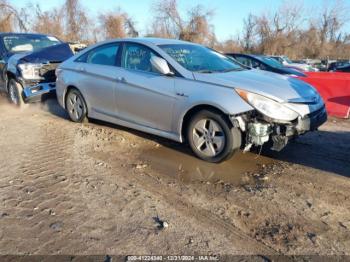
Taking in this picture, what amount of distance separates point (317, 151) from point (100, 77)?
3616 millimetres

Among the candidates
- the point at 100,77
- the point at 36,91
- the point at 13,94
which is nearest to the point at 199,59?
the point at 100,77

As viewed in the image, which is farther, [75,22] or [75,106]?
[75,22]

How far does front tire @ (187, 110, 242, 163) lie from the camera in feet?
14.8

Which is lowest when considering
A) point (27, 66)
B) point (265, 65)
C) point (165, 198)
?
point (165, 198)

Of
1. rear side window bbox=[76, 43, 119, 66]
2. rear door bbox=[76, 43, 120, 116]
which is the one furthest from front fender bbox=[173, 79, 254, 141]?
rear side window bbox=[76, 43, 119, 66]

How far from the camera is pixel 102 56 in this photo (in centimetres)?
618

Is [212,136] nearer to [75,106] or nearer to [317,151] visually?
[317,151]

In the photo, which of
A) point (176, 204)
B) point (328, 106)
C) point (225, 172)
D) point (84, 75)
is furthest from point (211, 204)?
point (328, 106)

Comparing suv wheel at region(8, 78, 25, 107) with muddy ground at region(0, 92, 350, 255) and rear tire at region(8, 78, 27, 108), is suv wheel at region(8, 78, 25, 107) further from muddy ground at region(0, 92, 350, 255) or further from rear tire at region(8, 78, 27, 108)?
muddy ground at region(0, 92, 350, 255)

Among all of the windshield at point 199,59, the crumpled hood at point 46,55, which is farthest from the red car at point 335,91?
the crumpled hood at point 46,55

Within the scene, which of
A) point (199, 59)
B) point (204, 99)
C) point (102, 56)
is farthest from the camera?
point (102, 56)

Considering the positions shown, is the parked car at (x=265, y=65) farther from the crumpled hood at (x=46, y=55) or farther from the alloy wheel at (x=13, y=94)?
the alloy wheel at (x=13, y=94)

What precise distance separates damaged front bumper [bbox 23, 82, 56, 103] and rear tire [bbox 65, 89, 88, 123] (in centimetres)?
121

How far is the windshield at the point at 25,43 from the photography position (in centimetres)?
880
